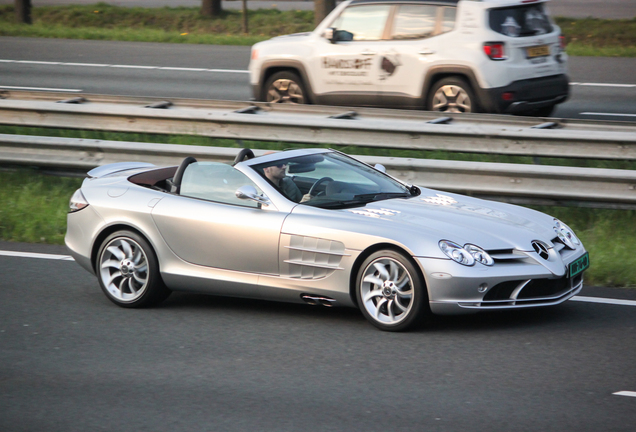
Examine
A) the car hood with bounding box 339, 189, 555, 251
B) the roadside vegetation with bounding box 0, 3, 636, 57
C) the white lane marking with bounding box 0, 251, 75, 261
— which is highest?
the roadside vegetation with bounding box 0, 3, 636, 57

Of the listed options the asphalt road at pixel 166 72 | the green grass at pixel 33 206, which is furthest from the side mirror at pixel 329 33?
the asphalt road at pixel 166 72

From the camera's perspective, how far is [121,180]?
25.6 feet

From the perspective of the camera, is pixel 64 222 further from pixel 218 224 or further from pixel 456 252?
pixel 456 252

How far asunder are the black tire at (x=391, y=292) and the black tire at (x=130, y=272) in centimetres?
171

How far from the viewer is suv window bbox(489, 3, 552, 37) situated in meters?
11.9

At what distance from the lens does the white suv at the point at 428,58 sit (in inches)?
464

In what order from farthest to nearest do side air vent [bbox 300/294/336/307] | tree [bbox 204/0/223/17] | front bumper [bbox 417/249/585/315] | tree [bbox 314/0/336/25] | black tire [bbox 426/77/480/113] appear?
tree [bbox 204/0/223/17] → tree [bbox 314/0/336/25] → black tire [bbox 426/77/480/113] → side air vent [bbox 300/294/336/307] → front bumper [bbox 417/249/585/315]

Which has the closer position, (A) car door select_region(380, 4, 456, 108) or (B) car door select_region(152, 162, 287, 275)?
(B) car door select_region(152, 162, 287, 275)

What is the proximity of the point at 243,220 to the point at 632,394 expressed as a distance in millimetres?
3037

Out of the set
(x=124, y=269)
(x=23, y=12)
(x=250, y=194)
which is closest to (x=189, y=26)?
(x=23, y=12)

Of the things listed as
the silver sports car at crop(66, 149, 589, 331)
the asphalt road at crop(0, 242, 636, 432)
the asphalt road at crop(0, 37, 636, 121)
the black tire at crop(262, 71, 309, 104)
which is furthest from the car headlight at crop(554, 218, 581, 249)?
the asphalt road at crop(0, 37, 636, 121)

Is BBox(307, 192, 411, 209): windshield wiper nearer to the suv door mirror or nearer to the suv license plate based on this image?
the suv license plate

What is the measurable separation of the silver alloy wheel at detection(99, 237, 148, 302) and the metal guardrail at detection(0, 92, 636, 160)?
3.30 meters

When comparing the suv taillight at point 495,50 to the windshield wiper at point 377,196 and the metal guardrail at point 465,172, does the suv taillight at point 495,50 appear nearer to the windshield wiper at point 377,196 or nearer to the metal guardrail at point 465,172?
the metal guardrail at point 465,172
